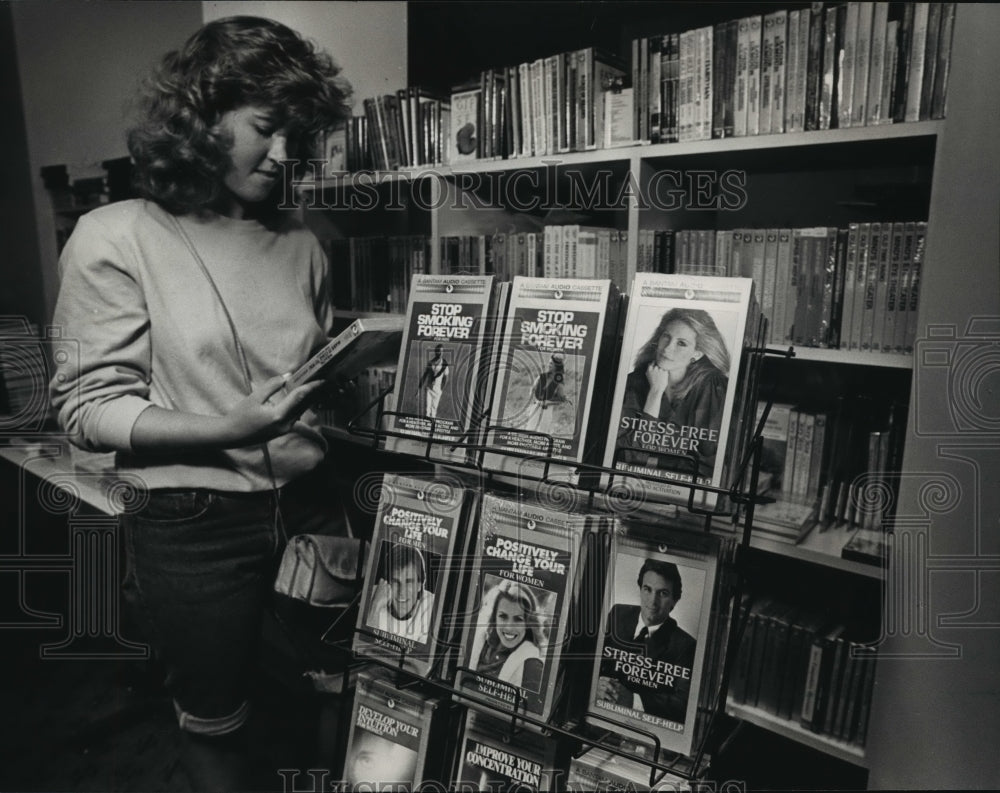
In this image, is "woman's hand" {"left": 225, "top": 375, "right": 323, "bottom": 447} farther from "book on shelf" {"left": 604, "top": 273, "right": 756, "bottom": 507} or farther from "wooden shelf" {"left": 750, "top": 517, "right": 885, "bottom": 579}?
"wooden shelf" {"left": 750, "top": 517, "right": 885, "bottom": 579}

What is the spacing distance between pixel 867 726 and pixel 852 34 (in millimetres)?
1278

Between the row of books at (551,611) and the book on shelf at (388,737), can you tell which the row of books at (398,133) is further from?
the book on shelf at (388,737)

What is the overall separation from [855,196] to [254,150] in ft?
4.02

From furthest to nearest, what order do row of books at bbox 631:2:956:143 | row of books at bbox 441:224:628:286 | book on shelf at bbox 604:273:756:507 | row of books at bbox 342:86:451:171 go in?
1. row of books at bbox 342:86:451:171
2. row of books at bbox 441:224:628:286
3. row of books at bbox 631:2:956:143
4. book on shelf at bbox 604:273:756:507

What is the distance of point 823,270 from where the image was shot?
1366 millimetres

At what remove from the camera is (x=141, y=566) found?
47.1 inches

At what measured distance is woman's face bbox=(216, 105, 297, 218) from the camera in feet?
3.87

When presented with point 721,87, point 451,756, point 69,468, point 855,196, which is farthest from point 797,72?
point 69,468

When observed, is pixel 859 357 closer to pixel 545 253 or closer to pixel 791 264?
pixel 791 264

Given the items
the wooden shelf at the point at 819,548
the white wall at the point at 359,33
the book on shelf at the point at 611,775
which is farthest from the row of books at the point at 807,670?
the white wall at the point at 359,33

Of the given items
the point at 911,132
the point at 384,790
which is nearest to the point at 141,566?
the point at 384,790

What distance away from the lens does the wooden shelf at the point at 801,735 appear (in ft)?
4.46

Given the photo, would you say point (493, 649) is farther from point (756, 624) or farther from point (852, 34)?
point (852, 34)

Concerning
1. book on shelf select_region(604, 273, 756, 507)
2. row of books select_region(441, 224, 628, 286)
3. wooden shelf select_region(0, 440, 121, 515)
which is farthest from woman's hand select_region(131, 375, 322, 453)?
row of books select_region(441, 224, 628, 286)
